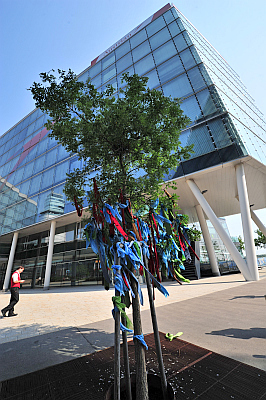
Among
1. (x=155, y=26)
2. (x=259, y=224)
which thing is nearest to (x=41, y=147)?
(x=155, y=26)

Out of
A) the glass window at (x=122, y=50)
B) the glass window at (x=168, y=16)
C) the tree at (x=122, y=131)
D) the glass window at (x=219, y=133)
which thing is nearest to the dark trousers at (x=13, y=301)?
the tree at (x=122, y=131)

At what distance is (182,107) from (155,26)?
11.7 m

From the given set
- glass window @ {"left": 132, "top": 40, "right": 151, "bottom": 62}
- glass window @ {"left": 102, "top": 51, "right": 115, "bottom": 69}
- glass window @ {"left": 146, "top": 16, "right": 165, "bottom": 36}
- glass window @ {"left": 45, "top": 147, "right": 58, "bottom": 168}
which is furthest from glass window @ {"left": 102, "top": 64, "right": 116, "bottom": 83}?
glass window @ {"left": 45, "top": 147, "right": 58, "bottom": 168}

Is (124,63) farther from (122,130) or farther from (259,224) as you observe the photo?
(259,224)

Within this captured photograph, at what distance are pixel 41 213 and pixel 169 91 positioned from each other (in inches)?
697

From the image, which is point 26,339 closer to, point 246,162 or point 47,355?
point 47,355

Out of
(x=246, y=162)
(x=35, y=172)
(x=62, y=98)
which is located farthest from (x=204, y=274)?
(x=35, y=172)

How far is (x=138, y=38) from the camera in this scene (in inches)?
851

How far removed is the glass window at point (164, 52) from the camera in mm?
17953

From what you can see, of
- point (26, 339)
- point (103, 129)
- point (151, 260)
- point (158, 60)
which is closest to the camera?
point (151, 260)

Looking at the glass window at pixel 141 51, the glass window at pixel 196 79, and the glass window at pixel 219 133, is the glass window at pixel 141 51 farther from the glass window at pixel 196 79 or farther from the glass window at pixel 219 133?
the glass window at pixel 219 133

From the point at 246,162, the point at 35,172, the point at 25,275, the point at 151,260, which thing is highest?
the point at 35,172

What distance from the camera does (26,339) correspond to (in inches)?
178

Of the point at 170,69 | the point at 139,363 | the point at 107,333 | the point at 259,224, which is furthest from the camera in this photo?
the point at 259,224
